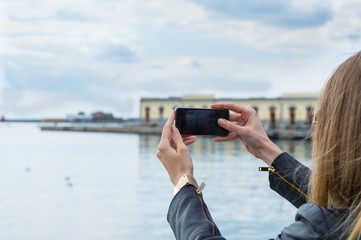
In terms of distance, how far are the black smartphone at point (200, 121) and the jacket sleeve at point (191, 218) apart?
221 millimetres

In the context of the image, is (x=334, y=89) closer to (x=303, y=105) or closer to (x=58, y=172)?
(x=58, y=172)

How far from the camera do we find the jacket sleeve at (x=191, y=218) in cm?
73

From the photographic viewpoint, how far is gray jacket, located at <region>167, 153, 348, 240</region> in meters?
0.60

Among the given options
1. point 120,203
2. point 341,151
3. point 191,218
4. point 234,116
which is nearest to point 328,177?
point 341,151

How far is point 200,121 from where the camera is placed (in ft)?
3.30

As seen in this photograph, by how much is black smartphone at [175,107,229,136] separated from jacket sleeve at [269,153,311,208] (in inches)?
5.1

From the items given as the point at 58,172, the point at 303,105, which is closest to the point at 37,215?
the point at 58,172

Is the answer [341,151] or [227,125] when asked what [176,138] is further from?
[341,151]

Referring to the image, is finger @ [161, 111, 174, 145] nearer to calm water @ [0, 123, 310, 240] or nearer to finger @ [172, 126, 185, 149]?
finger @ [172, 126, 185, 149]

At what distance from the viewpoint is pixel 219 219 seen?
8078mm

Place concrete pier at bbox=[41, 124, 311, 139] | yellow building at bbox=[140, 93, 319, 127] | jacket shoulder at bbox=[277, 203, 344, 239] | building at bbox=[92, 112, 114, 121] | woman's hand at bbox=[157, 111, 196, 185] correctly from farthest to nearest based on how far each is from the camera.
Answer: building at bbox=[92, 112, 114, 121] → yellow building at bbox=[140, 93, 319, 127] → concrete pier at bbox=[41, 124, 311, 139] → woman's hand at bbox=[157, 111, 196, 185] → jacket shoulder at bbox=[277, 203, 344, 239]

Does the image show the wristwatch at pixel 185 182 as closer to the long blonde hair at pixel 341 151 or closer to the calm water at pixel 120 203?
the long blonde hair at pixel 341 151

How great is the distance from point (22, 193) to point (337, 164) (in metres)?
11.2

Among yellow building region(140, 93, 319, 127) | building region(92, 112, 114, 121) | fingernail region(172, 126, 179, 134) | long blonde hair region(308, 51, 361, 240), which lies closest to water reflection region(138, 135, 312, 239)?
fingernail region(172, 126, 179, 134)
